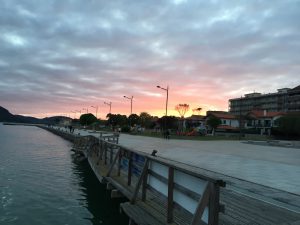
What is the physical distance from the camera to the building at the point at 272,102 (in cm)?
13207

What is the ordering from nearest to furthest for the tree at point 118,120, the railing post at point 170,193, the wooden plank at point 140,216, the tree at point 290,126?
the railing post at point 170,193 → the wooden plank at point 140,216 → the tree at point 290,126 → the tree at point 118,120

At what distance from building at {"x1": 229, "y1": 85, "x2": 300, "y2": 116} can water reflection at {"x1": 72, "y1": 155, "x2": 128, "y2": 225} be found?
110306 mm

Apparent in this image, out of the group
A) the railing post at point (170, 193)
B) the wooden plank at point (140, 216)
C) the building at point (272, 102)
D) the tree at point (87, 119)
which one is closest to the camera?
the railing post at point (170, 193)

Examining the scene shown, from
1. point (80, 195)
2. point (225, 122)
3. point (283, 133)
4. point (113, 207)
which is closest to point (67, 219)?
point (113, 207)

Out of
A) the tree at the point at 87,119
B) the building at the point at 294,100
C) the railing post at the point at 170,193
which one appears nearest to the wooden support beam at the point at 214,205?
the railing post at the point at 170,193

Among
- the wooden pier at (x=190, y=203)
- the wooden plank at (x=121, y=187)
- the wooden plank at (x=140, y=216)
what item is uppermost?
the wooden pier at (x=190, y=203)

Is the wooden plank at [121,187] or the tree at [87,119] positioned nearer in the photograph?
the wooden plank at [121,187]

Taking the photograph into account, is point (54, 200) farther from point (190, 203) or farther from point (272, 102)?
point (272, 102)

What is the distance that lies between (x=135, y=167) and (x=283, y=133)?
264 ft

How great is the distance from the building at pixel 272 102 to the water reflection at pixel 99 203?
110306mm

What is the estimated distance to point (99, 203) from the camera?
13.2 metres

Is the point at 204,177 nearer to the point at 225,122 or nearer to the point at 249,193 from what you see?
the point at 249,193

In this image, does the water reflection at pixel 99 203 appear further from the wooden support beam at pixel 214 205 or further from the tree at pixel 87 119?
the tree at pixel 87 119

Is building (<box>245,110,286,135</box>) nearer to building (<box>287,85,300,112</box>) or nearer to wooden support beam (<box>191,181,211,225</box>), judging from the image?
building (<box>287,85,300,112</box>)
